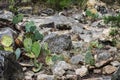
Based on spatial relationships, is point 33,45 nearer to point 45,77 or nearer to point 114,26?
point 45,77

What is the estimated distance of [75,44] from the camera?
18.5 feet

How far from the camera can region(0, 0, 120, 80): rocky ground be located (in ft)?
15.6

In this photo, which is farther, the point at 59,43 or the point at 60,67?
the point at 59,43

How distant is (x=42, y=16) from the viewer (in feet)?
22.9

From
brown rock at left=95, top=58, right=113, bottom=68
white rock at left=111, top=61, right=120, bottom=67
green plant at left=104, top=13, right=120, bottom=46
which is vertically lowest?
white rock at left=111, top=61, right=120, bottom=67

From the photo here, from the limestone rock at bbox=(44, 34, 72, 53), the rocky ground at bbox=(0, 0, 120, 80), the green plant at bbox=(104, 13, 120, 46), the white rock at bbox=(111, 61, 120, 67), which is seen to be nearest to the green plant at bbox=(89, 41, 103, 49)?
the rocky ground at bbox=(0, 0, 120, 80)

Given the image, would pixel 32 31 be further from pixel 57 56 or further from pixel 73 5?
pixel 73 5

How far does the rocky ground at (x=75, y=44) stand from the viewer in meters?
4.75

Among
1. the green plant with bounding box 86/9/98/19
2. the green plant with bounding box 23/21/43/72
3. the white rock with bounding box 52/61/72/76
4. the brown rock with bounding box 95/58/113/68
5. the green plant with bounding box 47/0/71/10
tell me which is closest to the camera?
the white rock with bounding box 52/61/72/76

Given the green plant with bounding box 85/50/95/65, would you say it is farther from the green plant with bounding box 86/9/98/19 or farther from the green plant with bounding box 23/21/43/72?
the green plant with bounding box 86/9/98/19

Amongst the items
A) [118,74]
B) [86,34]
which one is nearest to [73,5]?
[86,34]

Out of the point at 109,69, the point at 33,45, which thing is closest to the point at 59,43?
the point at 33,45

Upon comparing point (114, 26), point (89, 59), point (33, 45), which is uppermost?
point (114, 26)

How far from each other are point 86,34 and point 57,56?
129cm
